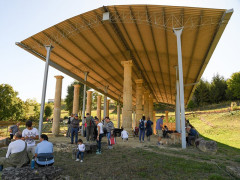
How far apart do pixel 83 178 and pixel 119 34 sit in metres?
12.6

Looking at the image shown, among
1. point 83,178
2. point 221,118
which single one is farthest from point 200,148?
point 221,118

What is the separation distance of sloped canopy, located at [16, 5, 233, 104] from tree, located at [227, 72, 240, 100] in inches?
1278

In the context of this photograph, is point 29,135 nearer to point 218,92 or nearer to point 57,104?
point 57,104

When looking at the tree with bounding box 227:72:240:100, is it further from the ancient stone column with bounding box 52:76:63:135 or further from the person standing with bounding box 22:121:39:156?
the person standing with bounding box 22:121:39:156

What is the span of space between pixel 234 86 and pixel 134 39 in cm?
4263

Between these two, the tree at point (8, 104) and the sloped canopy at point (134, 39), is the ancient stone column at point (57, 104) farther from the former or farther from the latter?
the tree at point (8, 104)

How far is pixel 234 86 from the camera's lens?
46906mm

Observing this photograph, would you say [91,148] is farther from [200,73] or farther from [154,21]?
[200,73]

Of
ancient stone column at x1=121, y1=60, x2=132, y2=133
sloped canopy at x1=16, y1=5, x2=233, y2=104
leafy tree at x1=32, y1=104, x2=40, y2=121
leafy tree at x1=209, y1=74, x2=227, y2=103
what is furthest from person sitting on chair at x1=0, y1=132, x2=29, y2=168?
leafy tree at x1=209, y1=74, x2=227, y2=103

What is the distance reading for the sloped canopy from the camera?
35.1ft

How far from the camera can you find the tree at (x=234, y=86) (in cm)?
4584

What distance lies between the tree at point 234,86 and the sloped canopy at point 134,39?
32.5 m

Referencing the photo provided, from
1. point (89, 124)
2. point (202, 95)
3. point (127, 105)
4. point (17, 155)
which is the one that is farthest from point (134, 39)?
point (202, 95)

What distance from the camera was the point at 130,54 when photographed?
59.9ft
